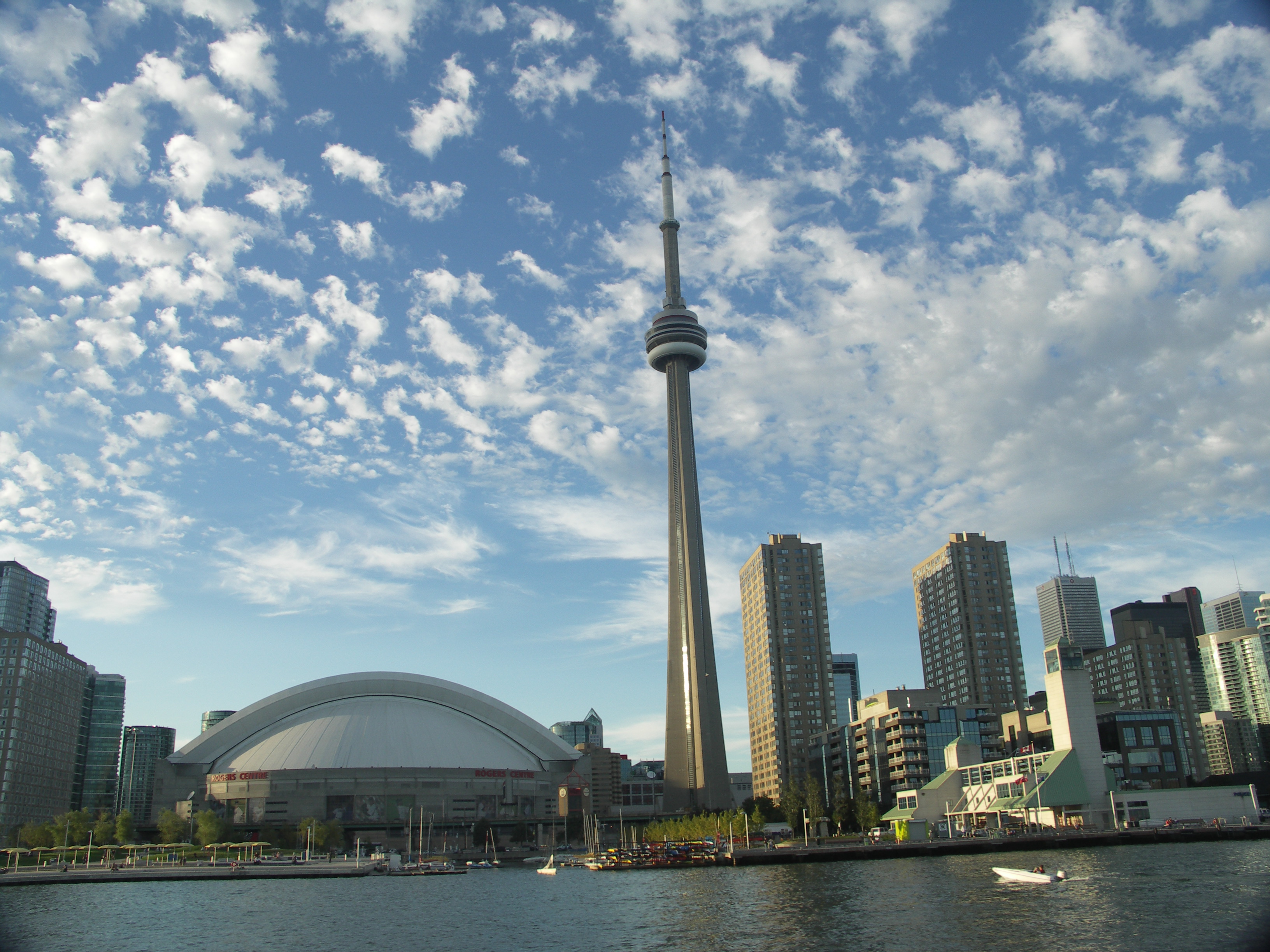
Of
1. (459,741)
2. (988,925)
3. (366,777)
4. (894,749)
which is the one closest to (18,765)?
(366,777)

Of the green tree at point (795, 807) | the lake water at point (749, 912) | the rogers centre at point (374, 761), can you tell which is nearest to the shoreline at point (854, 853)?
the lake water at point (749, 912)

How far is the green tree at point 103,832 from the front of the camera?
146 m

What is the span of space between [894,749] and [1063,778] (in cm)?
3903

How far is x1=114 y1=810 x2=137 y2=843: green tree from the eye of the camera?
14862 cm

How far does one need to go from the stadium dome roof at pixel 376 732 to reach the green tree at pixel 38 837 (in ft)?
94.8

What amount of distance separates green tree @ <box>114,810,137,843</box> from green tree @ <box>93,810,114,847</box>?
69 cm

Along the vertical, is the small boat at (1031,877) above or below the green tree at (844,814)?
below

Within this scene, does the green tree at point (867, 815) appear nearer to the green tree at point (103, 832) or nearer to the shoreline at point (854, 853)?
the shoreline at point (854, 853)

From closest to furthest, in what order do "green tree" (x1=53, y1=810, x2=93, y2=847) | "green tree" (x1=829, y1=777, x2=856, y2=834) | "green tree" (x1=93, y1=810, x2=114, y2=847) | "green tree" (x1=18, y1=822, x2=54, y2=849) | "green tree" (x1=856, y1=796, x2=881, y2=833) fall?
1. "green tree" (x1=856, y1=796, x2=881, y2=833)
2. "green tree" (x1=829, y1=777, x2=856, y2=834)
3. "green tree" (x1=18, y1=822, x2=54, y2=849)
4. "green tree" (x1=53, y1=810, x2=93, y2=847)
5. "green tree" (x1=93, y1=810, x2=114, y2=847)

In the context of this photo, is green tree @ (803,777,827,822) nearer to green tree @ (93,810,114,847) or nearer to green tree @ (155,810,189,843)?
green tree @ (155,810,189,843)

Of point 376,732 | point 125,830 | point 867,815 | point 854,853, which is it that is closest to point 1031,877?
point 854,853

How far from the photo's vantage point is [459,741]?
580ft

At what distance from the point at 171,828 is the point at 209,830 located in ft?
30.7

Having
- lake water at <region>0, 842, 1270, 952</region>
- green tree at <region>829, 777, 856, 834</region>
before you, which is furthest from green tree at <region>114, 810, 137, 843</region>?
green tree at <region>829, 777, 856, 834</region>
